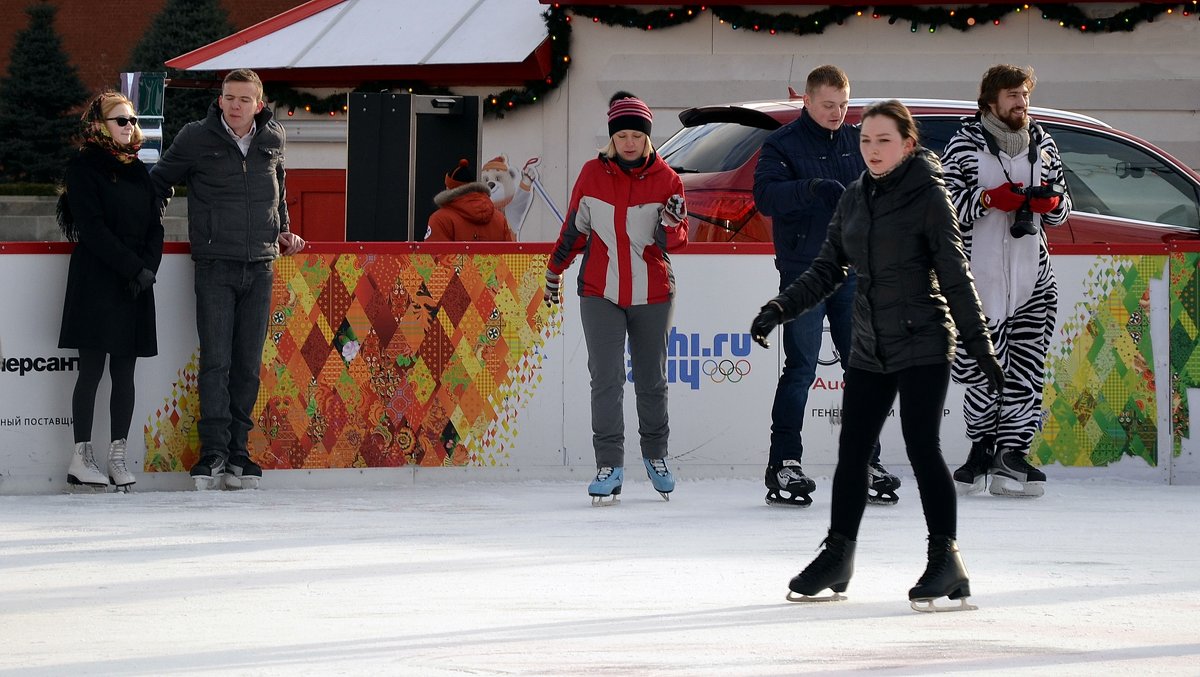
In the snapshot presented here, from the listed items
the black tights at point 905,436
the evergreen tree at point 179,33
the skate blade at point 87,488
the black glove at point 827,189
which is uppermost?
the evergreen tree at point 179,33

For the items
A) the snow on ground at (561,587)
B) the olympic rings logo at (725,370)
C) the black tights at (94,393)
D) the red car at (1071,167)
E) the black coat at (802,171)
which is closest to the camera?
the snow on ground at (561,587)

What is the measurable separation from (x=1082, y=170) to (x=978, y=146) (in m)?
2.68

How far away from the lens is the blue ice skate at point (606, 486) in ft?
25.3

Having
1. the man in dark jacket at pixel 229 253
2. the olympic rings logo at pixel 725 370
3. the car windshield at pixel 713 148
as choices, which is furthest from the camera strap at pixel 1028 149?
the man in dark jacket at pixel 229 253

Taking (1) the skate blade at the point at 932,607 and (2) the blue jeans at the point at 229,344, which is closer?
(1) the skate blade at the point at 932,607

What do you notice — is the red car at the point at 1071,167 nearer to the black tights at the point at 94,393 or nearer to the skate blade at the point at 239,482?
the skate blade at the point at 239,482

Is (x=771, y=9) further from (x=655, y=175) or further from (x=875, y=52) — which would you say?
(x=655, y=175)

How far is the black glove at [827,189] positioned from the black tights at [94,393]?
10.7ft

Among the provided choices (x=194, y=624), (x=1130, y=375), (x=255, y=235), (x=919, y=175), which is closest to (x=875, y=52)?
(x=1130, y=375)

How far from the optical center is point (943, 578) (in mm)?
5090

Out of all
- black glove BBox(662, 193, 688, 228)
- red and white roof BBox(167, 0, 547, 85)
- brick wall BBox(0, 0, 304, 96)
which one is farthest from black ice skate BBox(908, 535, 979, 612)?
brick wall BBox(0, 0, 304, 96)

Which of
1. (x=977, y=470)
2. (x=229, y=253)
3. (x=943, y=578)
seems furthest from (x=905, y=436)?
(x=229, y=253)

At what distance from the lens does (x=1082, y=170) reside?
33.9 feet

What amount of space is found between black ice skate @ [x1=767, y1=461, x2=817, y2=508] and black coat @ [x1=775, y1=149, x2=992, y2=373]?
2.37 meters
